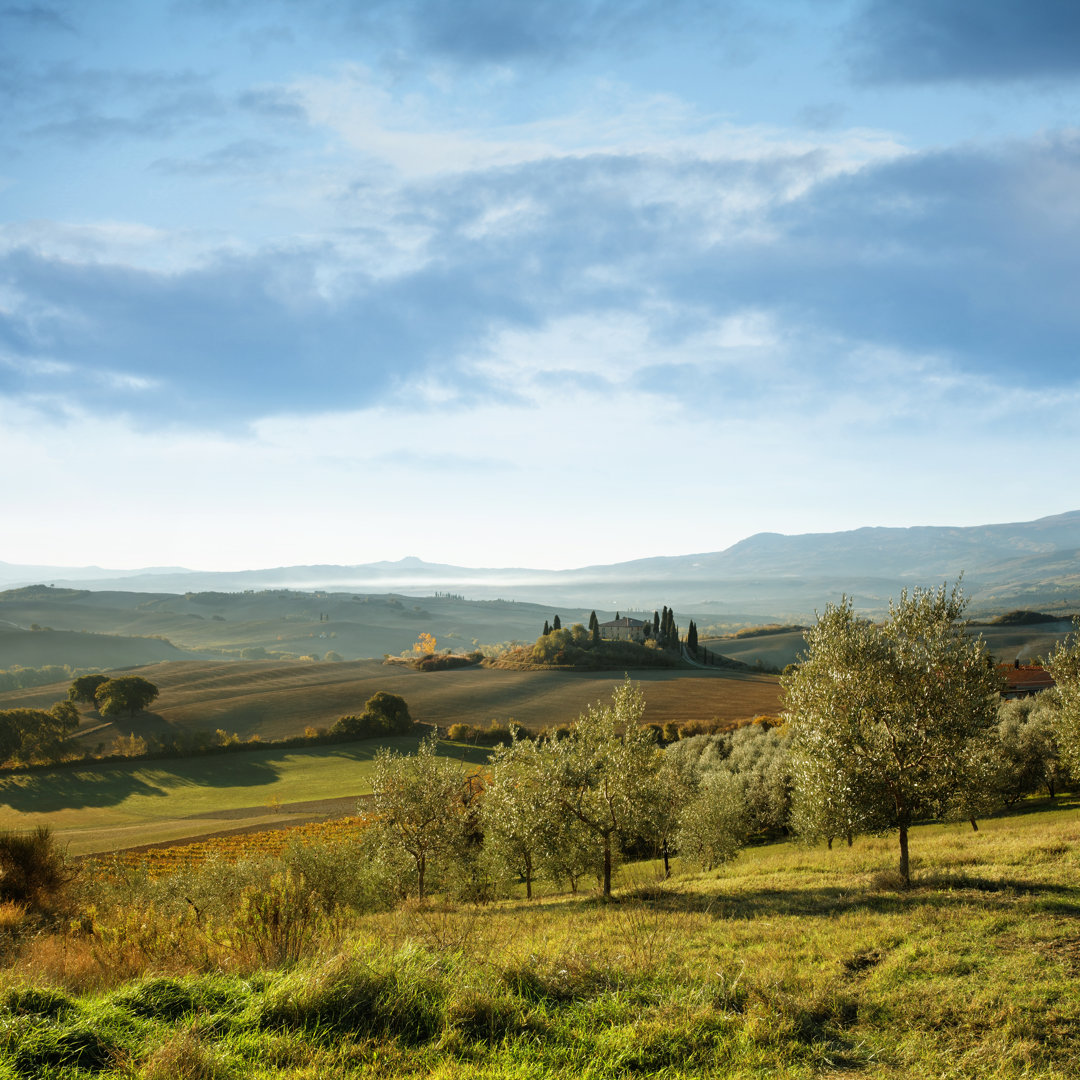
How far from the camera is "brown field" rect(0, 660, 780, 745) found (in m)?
108

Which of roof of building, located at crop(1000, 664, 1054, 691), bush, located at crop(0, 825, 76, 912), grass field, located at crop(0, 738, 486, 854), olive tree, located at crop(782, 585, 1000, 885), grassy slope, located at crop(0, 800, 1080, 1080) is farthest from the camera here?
roof of building, located at crop(1000, 664, 1054, 691)

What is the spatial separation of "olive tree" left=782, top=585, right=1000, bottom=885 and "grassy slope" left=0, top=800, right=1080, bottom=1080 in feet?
20.9

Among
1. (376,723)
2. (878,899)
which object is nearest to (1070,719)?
(878,899)

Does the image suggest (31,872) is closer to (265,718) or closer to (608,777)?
(608,777)

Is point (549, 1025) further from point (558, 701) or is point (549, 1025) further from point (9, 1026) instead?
point (558, 701)

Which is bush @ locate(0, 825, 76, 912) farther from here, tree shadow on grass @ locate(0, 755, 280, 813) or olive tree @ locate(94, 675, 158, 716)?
olive tree @ locate(94, 675, 158, 716)

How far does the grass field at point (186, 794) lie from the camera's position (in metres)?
64.7

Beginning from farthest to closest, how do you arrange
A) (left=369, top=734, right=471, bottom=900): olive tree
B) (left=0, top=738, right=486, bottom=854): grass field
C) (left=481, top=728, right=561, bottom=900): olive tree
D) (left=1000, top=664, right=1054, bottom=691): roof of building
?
(left=1000, top=664, right=1054, bottom=691): roof of building → (left=0, top=738, right=486, bottom=854): grass field → (left=369, top=734, right=471, bottom=900): olive tree → (left=481, top=728, right=561, bottom=900): olive tree

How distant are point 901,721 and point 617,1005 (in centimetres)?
1818

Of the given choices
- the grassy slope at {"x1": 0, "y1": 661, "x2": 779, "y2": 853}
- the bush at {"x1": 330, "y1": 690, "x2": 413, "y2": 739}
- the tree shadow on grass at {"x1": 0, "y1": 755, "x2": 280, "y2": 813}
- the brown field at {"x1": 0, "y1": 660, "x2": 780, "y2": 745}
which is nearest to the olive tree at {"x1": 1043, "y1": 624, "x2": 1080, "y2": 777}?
the brown field at {"x1": 0, "y1": 660, "x2": 780, "y2": 745}

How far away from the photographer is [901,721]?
22750mm

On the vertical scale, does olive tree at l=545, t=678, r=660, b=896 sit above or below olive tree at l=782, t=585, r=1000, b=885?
below

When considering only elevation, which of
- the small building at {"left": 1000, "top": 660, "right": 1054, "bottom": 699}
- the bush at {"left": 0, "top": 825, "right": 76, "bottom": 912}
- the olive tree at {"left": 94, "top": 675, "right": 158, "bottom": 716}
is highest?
the bush at {"left": 0, "top": 825, "right": 76, "bottom": 912}

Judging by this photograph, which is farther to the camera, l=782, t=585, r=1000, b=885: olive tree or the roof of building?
the roof of building
